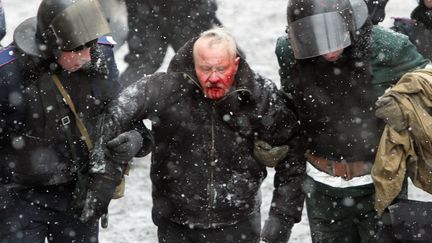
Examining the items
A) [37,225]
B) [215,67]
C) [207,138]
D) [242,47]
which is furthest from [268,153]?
[242,47]

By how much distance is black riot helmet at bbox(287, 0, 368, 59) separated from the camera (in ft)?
13.0

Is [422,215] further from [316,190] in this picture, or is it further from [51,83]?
[51,83]

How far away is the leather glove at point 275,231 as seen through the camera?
166 inches

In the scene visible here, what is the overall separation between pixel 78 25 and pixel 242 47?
6.07 metres

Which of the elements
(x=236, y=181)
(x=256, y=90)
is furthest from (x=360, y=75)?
(x=236, y=181)

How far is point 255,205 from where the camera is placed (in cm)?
434

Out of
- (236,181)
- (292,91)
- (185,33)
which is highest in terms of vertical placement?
(292,91)

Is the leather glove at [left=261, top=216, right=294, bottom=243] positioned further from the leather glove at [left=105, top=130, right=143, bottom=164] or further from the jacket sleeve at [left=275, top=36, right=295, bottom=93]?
the leather glove at [left=105, top=130, right=143, bottom=164]

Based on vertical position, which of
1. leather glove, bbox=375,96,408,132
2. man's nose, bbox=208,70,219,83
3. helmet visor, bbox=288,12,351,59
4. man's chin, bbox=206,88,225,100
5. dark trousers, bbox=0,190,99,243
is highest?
helmet visor, bbox=288,12,351,59

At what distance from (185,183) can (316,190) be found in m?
0.78

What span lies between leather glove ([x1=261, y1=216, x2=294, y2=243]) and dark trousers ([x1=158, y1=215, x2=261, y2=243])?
0.43 feet

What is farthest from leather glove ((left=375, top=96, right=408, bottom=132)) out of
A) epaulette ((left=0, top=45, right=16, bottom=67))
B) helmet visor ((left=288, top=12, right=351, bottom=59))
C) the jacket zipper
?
epaulette ((left=0, top=45, right=16, bottom=67))

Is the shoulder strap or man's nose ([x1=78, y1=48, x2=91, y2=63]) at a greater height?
man's nose ([x1=78, y1=48, x2=91, y2=63])

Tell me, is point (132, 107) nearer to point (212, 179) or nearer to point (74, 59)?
point (74, 59)
